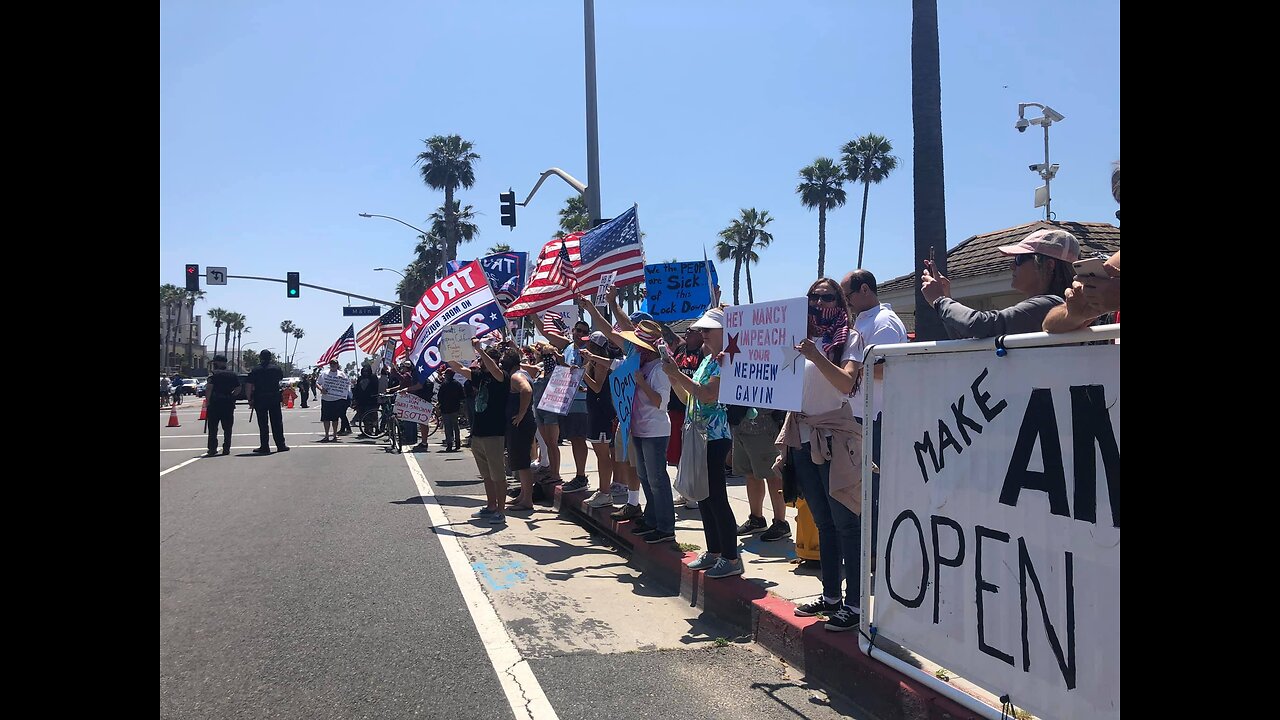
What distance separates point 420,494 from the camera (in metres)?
11.0

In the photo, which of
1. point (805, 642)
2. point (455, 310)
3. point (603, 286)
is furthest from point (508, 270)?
point (805, 642)

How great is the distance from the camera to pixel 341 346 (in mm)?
23859

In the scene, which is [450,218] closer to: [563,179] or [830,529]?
[563,179]

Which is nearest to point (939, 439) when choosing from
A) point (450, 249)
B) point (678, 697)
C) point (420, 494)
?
point (678, 697)

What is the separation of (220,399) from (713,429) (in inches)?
550

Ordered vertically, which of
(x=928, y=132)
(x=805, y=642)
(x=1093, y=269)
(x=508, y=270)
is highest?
(x=928, y=132)

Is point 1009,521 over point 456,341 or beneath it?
beneath

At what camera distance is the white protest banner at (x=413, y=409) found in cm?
1494

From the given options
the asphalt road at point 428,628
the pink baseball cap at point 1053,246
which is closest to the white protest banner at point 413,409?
the asphalt road at point 428,628

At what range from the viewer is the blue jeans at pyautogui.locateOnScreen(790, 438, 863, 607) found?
4484 millimetres

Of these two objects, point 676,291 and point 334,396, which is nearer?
point 676,291

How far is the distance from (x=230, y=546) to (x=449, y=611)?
338cm

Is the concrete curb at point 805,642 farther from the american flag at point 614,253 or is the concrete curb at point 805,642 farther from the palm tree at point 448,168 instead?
the palm tree at point 448,168
